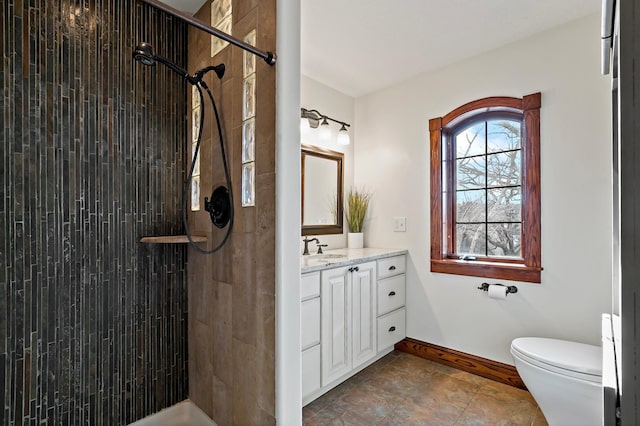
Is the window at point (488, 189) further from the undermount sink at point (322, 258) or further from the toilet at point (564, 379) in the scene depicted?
the undermount sink at point (322, 258)

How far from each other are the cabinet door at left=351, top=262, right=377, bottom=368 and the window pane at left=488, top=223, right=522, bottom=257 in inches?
37.5

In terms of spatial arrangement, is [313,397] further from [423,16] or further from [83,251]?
[423,16]

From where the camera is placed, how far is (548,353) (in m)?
1.85

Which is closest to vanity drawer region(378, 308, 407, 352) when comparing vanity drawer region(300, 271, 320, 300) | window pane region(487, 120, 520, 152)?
vanity drawer region(300, 271, 320, 300)

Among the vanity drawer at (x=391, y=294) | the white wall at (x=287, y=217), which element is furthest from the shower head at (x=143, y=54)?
the vanity drawer at (x=391, y=294)

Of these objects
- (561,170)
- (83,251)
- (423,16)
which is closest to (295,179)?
(83,251)

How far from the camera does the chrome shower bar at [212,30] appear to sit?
1.11 m

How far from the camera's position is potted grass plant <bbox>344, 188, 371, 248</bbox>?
318cm

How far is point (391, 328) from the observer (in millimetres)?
2803

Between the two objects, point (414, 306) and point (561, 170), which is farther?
point (414, 306)

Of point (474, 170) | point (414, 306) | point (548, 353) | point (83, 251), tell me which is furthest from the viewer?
point (414, 306)

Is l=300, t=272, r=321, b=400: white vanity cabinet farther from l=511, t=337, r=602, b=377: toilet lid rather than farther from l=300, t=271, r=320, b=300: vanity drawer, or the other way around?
l=511, t=337, r=602, b=377: toilet lid

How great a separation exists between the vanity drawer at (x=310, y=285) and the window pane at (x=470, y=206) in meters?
1.43

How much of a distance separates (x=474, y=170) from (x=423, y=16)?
1.25 metres
